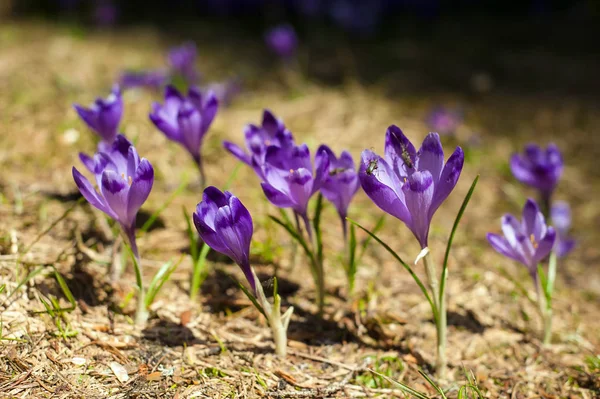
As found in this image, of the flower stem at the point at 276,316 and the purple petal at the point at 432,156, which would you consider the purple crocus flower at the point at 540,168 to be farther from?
the flower stem at the point at 276,316

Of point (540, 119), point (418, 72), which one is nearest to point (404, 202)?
point (540, 119)

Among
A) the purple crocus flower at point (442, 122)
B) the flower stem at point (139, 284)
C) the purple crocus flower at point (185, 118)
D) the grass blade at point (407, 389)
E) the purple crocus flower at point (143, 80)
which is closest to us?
the grass blade at point (407, 389)

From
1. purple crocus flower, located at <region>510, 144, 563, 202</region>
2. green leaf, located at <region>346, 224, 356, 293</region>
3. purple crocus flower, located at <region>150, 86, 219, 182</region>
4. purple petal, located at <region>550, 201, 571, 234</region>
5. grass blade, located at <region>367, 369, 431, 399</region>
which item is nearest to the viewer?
grass blade, located at <region>367, 369, 431, 399</region>

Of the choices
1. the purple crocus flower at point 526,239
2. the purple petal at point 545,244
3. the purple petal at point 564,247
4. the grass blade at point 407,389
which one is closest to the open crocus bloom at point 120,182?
the grass blade at point 407,389

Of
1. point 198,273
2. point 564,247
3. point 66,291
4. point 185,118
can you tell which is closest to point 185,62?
point 185,118

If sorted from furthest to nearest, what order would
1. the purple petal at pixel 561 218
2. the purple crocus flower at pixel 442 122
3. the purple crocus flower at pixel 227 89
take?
the purple crocus flower at pixel 227 89 < the purple crocus flower at pixel 442 122 < the purple petal at pixel 561 218

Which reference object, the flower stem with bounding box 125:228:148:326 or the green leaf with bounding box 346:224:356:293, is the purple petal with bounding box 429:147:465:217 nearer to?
the green leaf with bounding box 346:224:356:293

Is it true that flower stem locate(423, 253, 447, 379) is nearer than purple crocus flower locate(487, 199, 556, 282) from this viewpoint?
Yes

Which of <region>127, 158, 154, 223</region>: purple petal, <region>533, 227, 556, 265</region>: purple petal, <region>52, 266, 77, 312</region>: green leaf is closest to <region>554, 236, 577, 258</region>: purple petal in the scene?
<region>533, 227, 556, 265</region>: purple petal
